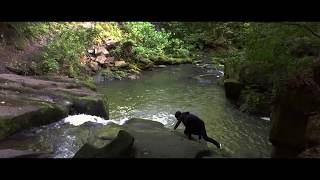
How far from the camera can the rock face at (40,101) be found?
35.0ft

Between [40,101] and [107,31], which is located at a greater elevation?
[107,31]

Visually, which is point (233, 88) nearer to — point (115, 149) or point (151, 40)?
point (115, 149)

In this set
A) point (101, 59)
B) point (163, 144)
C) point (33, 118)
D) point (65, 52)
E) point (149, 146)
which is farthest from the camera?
point (101, 59)

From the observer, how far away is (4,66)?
637 inches

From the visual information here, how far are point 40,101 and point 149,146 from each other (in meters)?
4.24

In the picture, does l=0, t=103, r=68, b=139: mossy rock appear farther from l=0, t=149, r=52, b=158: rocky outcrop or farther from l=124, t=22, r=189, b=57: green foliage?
l=124, t=22, r=189, b=57: green foliage

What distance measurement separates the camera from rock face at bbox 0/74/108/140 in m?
→ 10.7

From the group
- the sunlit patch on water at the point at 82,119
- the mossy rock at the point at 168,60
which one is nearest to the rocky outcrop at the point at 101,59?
the mossy rock at the point at 168,60

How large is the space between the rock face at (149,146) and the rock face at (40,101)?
2.34 m

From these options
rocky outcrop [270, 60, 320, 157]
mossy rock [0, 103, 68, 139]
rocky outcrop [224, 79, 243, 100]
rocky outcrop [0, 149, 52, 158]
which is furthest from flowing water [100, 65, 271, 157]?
rocky outcrop [0, 149, 52, 158]

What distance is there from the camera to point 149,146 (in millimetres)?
9273

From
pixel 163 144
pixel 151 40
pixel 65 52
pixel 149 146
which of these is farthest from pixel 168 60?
pixel 149 146

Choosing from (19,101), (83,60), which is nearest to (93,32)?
(83,60)
